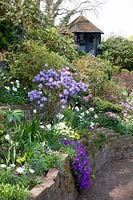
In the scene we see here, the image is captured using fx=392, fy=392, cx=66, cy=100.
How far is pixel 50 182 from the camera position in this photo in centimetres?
410

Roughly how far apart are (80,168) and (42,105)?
1.77 meters

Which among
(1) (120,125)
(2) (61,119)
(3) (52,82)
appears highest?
(3) (52,82)

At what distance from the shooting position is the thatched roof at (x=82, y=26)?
2606 cm

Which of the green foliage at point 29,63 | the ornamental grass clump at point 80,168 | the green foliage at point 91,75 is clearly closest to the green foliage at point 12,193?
the ornamental grass clump at point 80,168

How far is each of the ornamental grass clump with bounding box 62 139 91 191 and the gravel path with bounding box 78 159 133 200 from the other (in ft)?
0.73

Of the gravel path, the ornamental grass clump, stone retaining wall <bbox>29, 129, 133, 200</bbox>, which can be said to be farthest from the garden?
the gravel path

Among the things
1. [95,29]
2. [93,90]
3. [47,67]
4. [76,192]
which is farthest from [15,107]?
[95,29]

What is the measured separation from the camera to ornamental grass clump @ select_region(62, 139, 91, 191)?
5418 mm

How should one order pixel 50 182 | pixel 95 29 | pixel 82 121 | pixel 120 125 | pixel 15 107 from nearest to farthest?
pixel 50 182 < pixel 15 107 < pixel 82 121 < pixel 120 125 < pixel 95 29

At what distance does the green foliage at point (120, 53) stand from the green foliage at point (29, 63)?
39.4 ft

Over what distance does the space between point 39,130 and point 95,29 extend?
71.2 ft

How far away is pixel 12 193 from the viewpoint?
344cm

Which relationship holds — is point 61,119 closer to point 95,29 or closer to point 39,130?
point 39,130

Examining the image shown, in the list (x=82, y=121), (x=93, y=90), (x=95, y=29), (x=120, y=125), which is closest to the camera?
(x=82, y=121)
